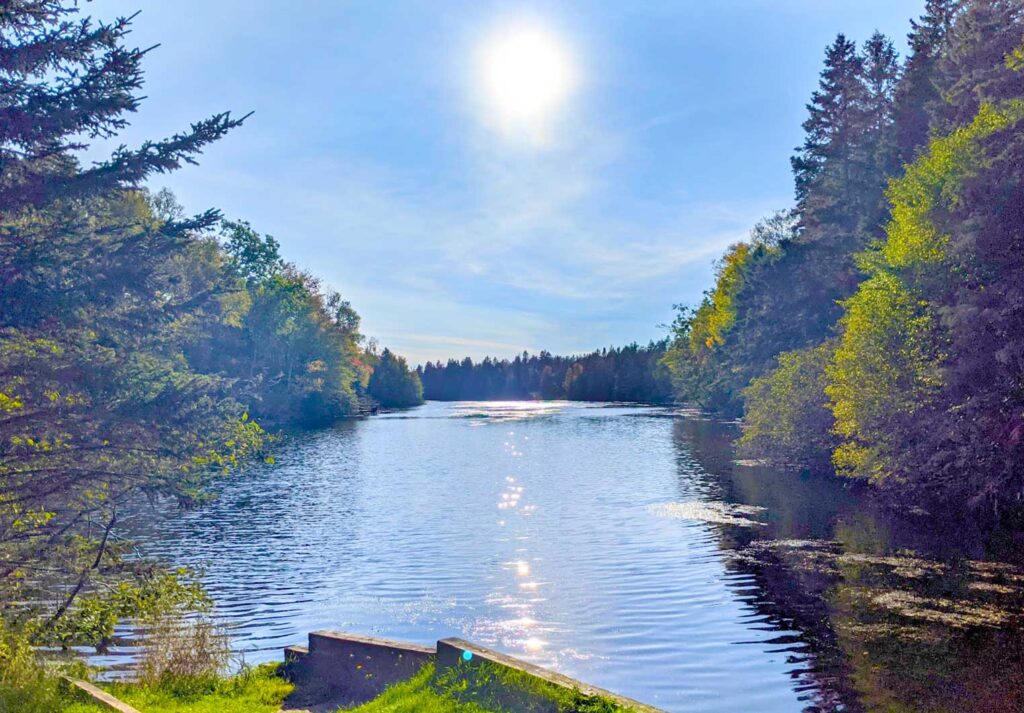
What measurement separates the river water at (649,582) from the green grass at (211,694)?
3.04 metres

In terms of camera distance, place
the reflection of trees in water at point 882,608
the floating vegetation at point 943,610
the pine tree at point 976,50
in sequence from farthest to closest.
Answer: the pine tree at point 976,50, the floating vegetation at point 943,610, the reflection of trees in water at point 882,608

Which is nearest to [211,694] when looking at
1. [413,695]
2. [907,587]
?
[413,695]

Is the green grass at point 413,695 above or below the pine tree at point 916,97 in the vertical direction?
below

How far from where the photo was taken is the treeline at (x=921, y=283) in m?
24.6

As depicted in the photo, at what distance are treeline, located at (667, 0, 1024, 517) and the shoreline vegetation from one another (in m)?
0.11

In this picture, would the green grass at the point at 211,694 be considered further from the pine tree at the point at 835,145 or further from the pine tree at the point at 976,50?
the pine tree at the point at 835,145

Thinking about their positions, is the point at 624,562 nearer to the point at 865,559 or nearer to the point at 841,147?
the point at 865,559

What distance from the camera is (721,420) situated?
94688 mm

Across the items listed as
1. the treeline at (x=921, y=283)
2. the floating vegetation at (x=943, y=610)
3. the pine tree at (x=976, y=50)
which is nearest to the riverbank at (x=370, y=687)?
the floating vegetation at (x=943, y=610)

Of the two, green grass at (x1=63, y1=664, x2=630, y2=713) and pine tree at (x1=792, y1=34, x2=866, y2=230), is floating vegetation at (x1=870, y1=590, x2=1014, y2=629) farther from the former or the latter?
pine tree at (x1=792, y1=34, x2=866, y2=230)

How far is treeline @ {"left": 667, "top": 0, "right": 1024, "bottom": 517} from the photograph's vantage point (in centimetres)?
2459

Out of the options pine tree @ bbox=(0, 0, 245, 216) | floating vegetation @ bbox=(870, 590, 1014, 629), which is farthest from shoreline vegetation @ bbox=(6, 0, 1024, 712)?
floating vegetation @ bbox=(870, 590, 1014, 629)

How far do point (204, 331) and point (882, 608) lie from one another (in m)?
25.4

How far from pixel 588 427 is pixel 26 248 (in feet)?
264
